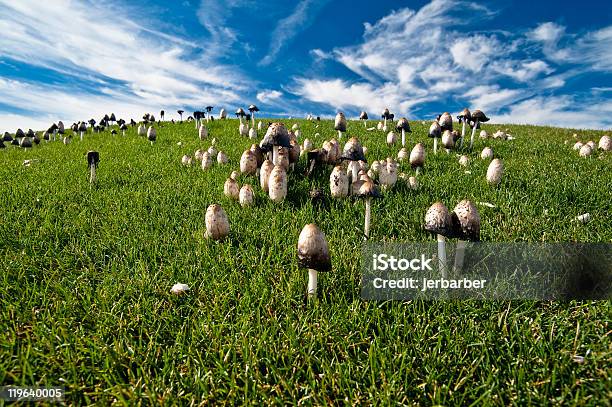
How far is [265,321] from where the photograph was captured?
2.90 m

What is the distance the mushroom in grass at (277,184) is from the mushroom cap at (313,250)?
251cm

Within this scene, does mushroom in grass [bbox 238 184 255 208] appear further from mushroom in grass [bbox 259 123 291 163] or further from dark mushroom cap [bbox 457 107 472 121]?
dark mushroom cap [bbox 457 107 472 121]

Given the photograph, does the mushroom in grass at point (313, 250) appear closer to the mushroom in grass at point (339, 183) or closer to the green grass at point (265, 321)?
the green grass at point (265, 321)

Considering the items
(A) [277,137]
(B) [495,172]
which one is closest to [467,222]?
(A) [277,137]

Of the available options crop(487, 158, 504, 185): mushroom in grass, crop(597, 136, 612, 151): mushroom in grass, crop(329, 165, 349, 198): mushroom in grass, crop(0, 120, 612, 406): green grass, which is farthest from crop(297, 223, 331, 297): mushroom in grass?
crop(597, 136, 612, 151): mushroom in grass

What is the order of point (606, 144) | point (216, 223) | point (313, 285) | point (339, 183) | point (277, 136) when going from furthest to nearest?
point (606, 144), point (277, 136), point (339, 183), point (216, 223), point (313, 285)

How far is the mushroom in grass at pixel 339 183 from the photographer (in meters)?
5.52

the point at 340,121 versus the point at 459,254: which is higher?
the point at 340,121

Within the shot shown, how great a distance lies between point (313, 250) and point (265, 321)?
0.70 metres

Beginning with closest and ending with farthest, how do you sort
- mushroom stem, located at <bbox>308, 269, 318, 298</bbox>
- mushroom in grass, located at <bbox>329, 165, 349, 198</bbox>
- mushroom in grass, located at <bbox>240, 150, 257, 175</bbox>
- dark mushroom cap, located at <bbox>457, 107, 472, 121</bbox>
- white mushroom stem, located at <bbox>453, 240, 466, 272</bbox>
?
mushroom stem, located at <bbox>308, 269, 318, 298</bbox> < white mushroom stem, located at <bbox>453, 240, 466, 272</bbox> < mushroom in grass, located at <bbox>329, 165, 349, 198</bbox> < mushroom in grass, located at <bbox>240, 150, 257, 175</bbox> < dark mushroom cap, located at <bbox>457, 107, 472, 121</bbox>

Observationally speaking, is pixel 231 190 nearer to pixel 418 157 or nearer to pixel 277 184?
pixel 277 184

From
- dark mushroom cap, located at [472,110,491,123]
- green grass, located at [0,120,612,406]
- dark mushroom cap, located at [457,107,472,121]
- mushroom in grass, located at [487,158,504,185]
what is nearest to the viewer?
green grass, located at [0,120,612,406]

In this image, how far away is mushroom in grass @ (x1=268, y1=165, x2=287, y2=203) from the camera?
5387 millimetres

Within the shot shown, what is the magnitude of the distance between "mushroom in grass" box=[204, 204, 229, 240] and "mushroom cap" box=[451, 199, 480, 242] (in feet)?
8.43
